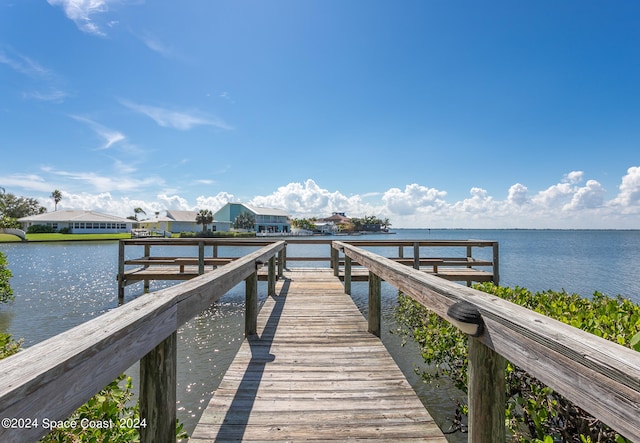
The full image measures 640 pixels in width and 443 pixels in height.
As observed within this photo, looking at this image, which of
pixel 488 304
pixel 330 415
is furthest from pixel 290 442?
pixel 488 304

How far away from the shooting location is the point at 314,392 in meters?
2.59

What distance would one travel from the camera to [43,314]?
27.8 feet

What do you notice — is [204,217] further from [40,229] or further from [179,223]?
[40,229]

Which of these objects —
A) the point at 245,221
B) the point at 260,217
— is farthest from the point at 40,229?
the point at 260,217

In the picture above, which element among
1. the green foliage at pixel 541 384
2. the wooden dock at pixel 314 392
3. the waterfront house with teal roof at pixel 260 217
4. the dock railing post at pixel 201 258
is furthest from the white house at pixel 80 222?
the green foliage at pixel 541 384

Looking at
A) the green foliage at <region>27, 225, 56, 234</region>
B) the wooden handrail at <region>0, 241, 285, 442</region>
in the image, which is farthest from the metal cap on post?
the green foliage at <region>27, 225, 56, 234</region>

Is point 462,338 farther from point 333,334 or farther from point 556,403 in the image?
point 333,334

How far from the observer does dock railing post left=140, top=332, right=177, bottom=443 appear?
58.4 inches

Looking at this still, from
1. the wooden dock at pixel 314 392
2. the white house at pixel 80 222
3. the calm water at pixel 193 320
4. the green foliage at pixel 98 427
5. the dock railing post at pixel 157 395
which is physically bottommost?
the calm water at pixel 193 320

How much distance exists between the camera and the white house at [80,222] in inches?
1768

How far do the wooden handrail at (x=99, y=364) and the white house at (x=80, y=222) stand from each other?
182 ft

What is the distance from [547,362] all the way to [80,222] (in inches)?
2250

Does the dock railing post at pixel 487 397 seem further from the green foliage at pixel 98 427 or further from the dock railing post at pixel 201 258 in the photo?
the dock railing post at pixel 201 258

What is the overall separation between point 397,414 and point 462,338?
1.52 metres
